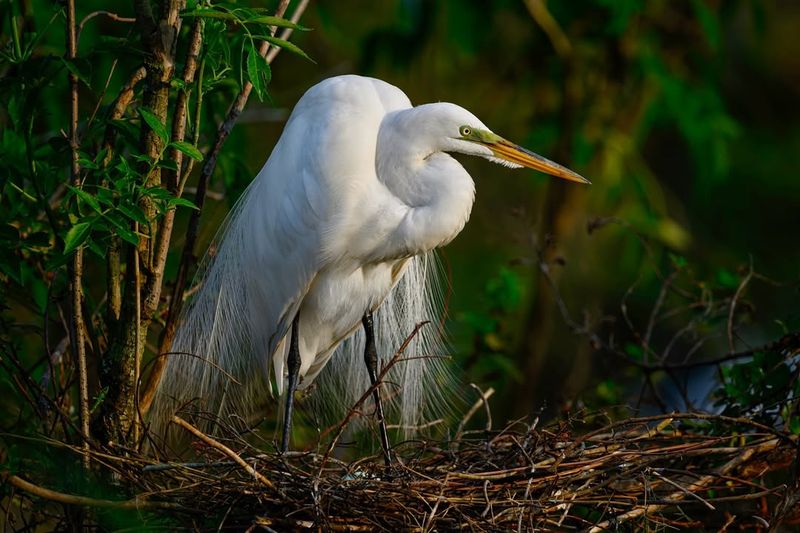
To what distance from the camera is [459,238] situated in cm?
720

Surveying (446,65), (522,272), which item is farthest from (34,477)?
(446,65)

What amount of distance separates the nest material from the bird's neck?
0.48m

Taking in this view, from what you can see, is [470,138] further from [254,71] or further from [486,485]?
[486,485]

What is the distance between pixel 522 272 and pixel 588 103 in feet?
3.00

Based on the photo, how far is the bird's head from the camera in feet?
7.93

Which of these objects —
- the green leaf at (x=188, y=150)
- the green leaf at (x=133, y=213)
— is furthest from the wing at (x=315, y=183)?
the green leaf at (x=133, y=213)

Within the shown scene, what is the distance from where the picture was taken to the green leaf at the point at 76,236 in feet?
6.08

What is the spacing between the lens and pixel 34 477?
214cm

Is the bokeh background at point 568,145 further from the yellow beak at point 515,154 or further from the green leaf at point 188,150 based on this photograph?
the green leaf at point 188,150

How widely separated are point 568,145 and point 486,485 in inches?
118

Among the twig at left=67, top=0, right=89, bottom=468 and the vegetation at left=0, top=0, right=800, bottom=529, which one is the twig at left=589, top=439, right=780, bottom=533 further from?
the twig at left=67, top=0, right=89, bottom=468

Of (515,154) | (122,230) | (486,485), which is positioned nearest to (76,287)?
(122,230)

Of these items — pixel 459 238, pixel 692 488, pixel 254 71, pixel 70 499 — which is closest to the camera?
pixel 70 499

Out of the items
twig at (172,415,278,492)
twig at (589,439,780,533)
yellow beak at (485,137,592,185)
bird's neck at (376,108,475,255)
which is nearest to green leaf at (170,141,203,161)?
twig at (172,415,278,492)
